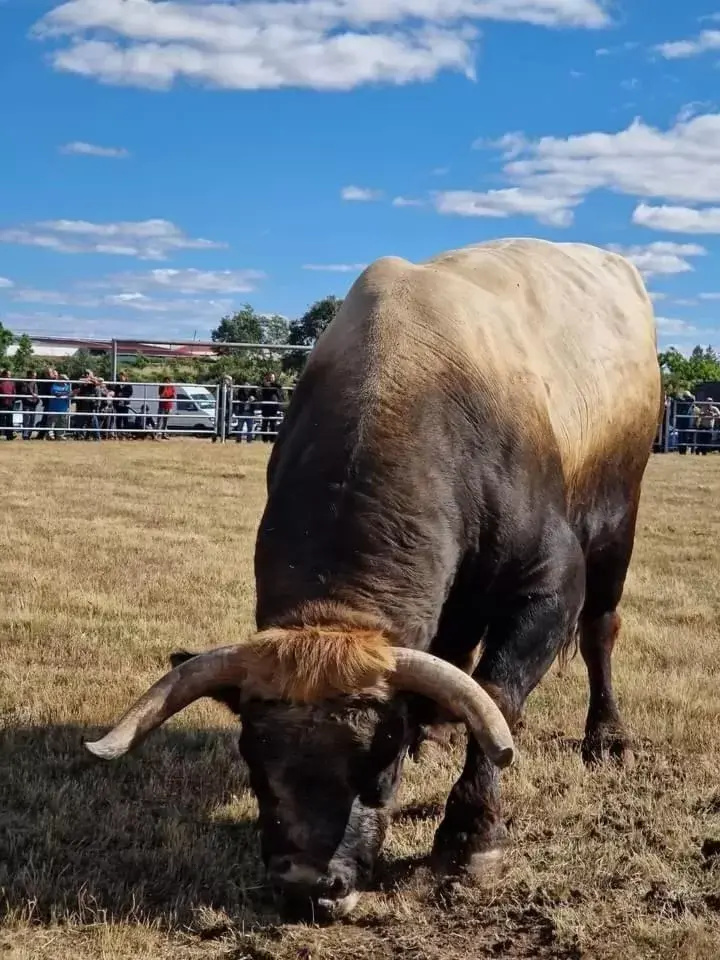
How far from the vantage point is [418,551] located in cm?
488

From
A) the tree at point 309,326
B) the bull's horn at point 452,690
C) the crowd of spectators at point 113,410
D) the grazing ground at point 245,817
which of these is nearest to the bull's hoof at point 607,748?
the grazing ground at point 245,817

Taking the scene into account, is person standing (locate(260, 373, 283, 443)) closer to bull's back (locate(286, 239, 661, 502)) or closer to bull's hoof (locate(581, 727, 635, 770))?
bull's back (locate(286, 239, 661, 502))

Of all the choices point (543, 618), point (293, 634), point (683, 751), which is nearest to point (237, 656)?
point (293, 634)

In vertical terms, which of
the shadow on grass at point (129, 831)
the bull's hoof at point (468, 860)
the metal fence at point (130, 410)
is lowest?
the shadow on grass at point (129, 831)

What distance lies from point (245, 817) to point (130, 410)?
28.2 metres

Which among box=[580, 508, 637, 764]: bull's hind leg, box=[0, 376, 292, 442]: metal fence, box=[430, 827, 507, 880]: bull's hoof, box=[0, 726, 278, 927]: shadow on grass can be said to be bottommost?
box=[0, 726, 278, 927]: shadow on grass

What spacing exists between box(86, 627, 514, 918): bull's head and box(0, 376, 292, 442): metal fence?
2522cm

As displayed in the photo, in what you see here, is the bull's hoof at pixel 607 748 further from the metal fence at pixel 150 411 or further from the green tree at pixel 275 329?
the green tree at pixel 275 329

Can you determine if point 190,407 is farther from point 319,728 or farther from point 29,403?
point 319,728

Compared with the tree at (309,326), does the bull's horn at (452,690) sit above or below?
below

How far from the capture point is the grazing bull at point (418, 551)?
13.8 feet

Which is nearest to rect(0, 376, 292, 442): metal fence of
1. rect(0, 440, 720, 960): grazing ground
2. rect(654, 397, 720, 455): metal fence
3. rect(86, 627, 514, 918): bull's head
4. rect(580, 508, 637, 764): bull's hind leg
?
rect(654, 397, 720, 455): metal fence

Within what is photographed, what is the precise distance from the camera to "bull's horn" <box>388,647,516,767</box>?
13.9 ft

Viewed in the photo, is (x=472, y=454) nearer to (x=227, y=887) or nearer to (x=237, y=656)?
(x=237, y=656)
